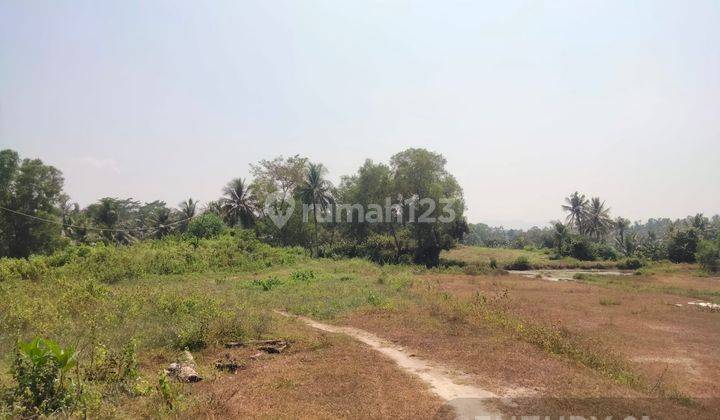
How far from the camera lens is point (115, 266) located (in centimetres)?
2736

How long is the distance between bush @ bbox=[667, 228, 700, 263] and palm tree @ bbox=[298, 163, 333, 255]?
44.1 m

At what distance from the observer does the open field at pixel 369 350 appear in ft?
25.7

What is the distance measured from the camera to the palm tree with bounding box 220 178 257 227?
4903cm

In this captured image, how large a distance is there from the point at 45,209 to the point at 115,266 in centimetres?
1960

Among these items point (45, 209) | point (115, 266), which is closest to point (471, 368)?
point (115, 266)

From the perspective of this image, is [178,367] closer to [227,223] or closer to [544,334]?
[544,334]

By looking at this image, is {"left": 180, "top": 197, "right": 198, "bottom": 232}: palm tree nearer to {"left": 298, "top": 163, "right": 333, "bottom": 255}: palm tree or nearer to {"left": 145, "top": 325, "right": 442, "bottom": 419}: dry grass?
{"left": 298, "top": 163, "right": 333, "bottom": 255}: palm tree

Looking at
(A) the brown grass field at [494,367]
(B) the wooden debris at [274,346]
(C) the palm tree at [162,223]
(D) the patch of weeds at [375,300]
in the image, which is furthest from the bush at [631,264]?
(C) the palm tree at [162,223]

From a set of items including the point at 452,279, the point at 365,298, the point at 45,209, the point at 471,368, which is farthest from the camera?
the point at 45,209

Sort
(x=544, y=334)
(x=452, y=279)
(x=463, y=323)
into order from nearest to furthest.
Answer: (x=544, y=334) → (x=463, y=323) → (x=452, y=279)

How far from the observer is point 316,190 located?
4638 cm

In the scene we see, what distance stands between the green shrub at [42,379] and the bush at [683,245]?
212ft

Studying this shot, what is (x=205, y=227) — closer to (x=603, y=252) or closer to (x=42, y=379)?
(x=42, y=379)

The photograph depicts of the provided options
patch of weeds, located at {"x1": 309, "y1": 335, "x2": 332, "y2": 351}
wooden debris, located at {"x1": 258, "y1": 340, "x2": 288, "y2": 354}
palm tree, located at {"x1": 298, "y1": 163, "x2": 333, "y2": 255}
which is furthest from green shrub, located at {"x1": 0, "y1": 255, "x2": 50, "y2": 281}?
palm tree, located at {"x1": 298, "y1": 163, "x2": 333, "y2": 255}
